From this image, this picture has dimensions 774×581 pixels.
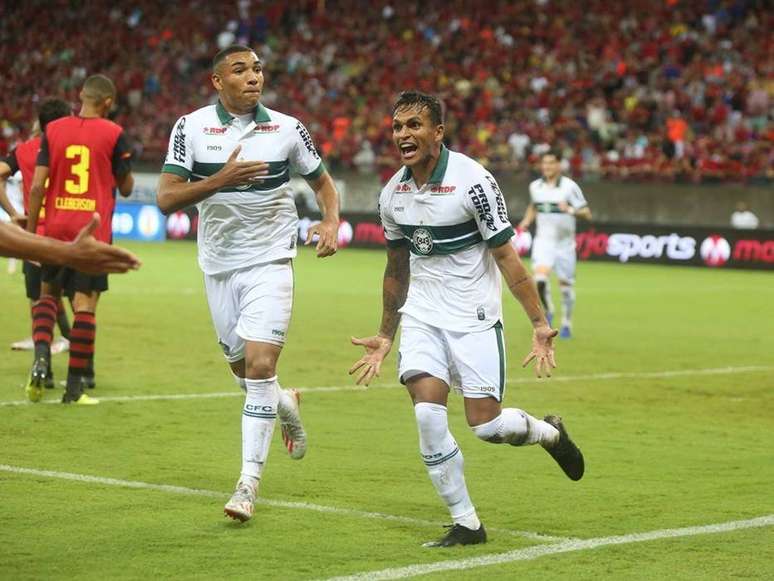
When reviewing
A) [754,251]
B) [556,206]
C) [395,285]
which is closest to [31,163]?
[395,285]

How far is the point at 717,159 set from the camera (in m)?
32.3

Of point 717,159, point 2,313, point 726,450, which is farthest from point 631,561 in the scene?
point 717,159

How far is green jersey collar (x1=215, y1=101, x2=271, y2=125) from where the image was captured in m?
7.78

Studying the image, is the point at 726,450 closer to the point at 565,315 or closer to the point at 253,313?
the point at 253,313

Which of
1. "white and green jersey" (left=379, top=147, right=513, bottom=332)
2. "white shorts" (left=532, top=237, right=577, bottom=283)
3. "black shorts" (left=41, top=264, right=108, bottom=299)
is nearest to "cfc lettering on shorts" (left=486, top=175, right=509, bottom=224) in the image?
"white and green jersey" (left=379, top=147, right=513, bottom=332)

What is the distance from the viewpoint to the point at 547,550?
261 inches

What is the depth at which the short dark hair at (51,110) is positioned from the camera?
1212cm

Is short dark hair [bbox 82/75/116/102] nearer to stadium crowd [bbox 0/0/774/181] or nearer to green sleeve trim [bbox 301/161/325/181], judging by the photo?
green sleeve trim [bbox 301/161/325/181]

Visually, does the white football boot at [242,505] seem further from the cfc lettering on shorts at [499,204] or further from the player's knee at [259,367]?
the cfc lettering on shorts at [499,204]

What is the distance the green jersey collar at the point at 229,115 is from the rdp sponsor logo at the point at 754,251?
2291 centimetres

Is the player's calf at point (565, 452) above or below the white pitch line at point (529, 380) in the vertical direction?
above

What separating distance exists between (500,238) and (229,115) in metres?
1.71

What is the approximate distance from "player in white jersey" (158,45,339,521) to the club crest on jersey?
0.64m

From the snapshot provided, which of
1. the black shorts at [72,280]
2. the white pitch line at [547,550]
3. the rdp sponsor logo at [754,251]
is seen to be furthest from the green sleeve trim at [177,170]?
the rdp sponsor logo at [754,251]
